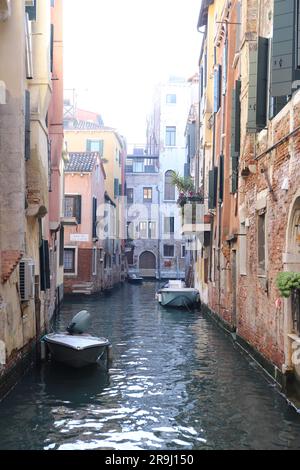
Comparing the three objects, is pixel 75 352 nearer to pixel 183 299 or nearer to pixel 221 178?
pixel 221 178

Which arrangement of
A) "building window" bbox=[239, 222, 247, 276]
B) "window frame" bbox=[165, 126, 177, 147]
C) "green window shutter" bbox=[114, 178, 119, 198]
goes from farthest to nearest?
"window frame" bbox=[165, 126, 177, 147] → "green window shutter" bbox=[114, 178, 119, 198] → "building window" bbox=[239, 222, 247, 276]

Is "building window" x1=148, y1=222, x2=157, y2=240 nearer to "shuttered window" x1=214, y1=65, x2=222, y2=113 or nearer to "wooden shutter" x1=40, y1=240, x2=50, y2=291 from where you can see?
"shuttered window" x1=214, y1=65, x2=222, y2=113

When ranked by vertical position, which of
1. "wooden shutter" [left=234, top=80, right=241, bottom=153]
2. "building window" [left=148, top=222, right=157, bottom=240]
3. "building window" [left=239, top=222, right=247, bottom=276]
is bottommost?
"building window" [left=239, top=222, right=247, bottom=276]

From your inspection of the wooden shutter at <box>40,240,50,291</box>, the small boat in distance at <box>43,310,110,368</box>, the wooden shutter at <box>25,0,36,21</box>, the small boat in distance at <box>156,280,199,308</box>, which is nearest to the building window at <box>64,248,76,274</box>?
the small boat in distance at <box>156,280,199,308</box>

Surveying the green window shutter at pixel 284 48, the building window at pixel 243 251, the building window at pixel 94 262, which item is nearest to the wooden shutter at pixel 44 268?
the building window at pixel 243 251

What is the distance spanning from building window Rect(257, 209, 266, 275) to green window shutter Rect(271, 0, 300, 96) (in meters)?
3.17

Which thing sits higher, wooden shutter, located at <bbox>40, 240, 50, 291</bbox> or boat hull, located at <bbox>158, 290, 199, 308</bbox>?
wooden shutter, located at <bbox>40, 240, 50, 291</bbox>

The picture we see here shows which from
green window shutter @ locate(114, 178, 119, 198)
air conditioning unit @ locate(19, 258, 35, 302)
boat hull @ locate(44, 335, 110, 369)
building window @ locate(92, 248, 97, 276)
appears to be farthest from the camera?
green window shutter @ locate(114, 178, 119, 198)

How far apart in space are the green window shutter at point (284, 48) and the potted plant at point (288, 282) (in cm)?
225

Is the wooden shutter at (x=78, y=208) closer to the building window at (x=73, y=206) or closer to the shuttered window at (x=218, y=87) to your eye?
the building window at (x=73, y=206)

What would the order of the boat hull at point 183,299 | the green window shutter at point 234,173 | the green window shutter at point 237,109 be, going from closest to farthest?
the green window shutter at point 237,109 < the green window shutter at point 234,173 < the boat hull at point 183,299

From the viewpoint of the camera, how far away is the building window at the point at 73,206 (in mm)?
27266

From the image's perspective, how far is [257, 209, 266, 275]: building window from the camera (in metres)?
10.5
